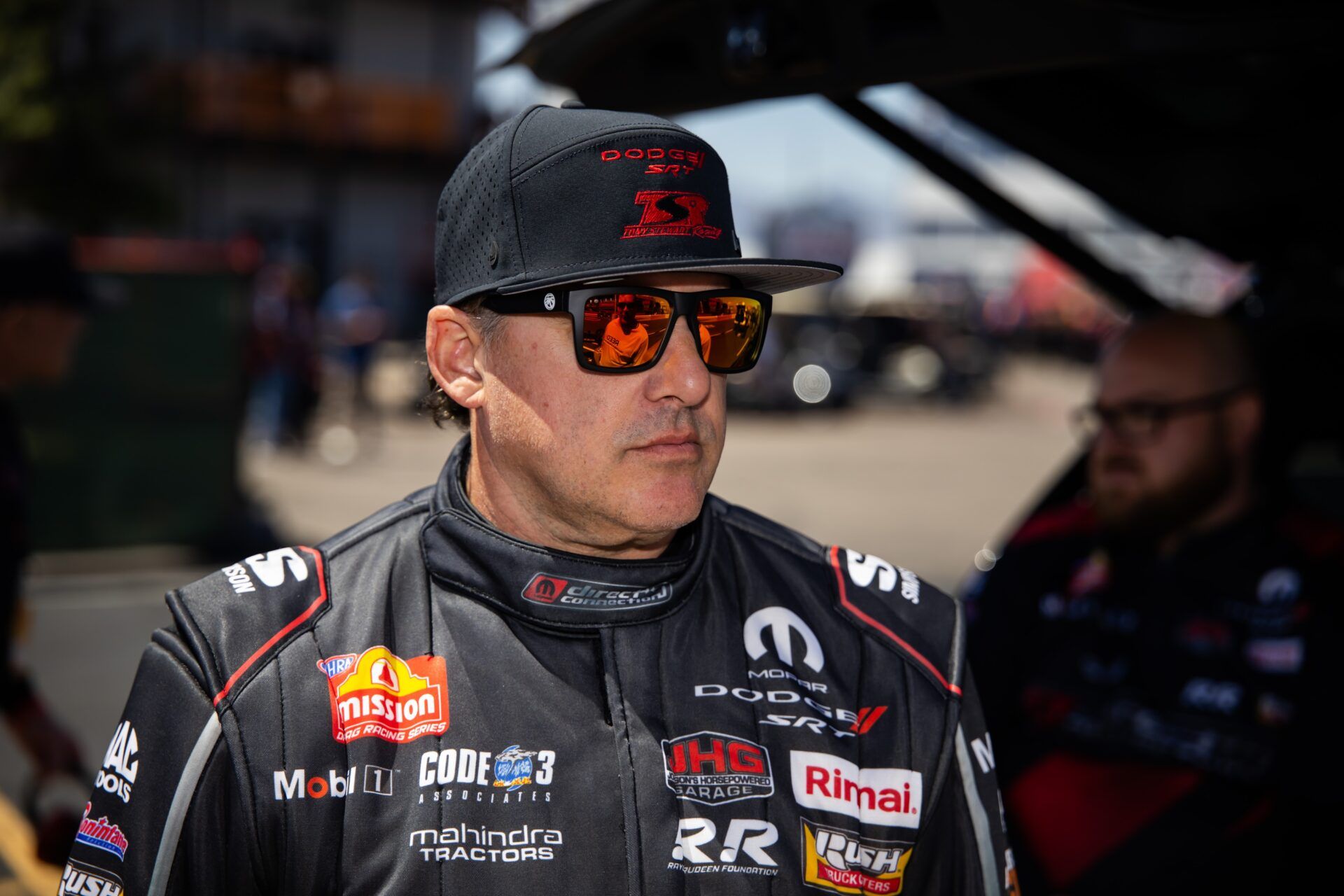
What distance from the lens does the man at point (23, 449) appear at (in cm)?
355

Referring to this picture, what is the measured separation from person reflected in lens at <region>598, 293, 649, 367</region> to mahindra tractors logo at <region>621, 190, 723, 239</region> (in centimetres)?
9

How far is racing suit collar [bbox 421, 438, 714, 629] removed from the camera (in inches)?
66.6

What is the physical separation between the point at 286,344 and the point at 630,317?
1214 centimetres

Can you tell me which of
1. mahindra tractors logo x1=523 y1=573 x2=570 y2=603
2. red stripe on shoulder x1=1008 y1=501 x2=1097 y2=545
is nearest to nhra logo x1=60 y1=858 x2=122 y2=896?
mahindra tractors logo x1=523 y1=573 x2=570 y2=603

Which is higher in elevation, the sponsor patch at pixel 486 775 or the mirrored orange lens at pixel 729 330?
the mirrored orange lens at pixel 729 330

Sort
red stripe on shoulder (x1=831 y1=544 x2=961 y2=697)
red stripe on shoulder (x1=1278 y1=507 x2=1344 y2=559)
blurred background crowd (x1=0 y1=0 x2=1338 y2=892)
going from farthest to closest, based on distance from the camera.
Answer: blurred background crowd (x1=0 y1=0 x2=1338 y2=892), red stripe on shoulder (x1=1278 y1=507 x2=1344 y2=559), red stripe on shoulder (x1=831 y1=544 x2=961 y2=697)

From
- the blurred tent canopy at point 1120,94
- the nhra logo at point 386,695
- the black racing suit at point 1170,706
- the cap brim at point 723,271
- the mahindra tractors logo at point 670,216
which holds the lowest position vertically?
the black racing suit at point 1170,706

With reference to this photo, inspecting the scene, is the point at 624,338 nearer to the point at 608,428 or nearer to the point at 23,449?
the point at 608,428

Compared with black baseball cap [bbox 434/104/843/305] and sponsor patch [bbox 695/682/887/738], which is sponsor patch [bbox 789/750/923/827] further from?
black baseball cap [bbox 434/104/843/305]

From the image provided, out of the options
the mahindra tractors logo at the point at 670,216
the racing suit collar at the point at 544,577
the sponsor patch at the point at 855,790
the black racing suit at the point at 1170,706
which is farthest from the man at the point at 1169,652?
the mahindra tractors logo at the point at 670,216

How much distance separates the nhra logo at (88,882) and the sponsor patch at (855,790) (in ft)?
2.86

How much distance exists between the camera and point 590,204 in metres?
1.62

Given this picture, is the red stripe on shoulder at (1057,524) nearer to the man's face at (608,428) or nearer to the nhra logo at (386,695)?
the man's face at (608,428)

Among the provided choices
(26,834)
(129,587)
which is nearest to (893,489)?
(129,587)
